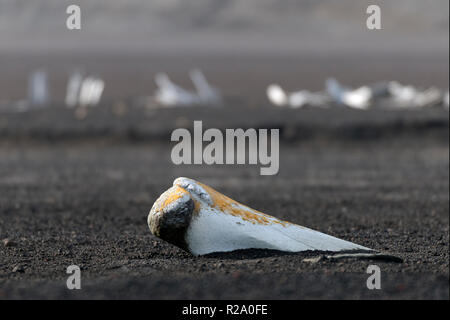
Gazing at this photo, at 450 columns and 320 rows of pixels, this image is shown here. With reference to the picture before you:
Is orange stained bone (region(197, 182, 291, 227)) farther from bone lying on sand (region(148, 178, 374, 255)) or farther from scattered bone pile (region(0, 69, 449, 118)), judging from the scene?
scattered bone pile (region(0, 69, 449, 118))

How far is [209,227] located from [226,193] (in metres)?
8.13

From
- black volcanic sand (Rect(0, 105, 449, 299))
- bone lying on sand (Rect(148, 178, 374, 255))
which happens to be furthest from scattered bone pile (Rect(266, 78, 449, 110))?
bone lying on sand (Rect(148, 178, 374, 255))

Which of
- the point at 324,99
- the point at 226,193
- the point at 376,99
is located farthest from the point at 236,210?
the point at 324,99

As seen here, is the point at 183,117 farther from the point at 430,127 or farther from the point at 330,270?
the point at 330,270

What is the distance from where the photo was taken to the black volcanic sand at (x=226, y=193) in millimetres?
6797

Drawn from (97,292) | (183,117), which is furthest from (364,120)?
(97,292)

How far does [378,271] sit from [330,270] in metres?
0.39

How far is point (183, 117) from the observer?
25641 millimetres

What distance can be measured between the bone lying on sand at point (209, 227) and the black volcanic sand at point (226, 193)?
0.41 feet

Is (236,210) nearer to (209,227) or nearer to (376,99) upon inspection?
(209,227)

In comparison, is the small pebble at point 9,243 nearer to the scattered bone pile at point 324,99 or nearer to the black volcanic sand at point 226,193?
the black volcanic sand at point 226,193

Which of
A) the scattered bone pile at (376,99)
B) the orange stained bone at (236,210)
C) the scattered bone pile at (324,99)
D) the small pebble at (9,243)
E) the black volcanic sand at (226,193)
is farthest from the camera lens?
the scattered bone pile at (324,99)

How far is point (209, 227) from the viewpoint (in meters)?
7.93

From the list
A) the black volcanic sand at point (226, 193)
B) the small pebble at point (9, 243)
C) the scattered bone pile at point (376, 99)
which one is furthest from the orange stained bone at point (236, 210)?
the scattered bone pile at point (376, 99)
